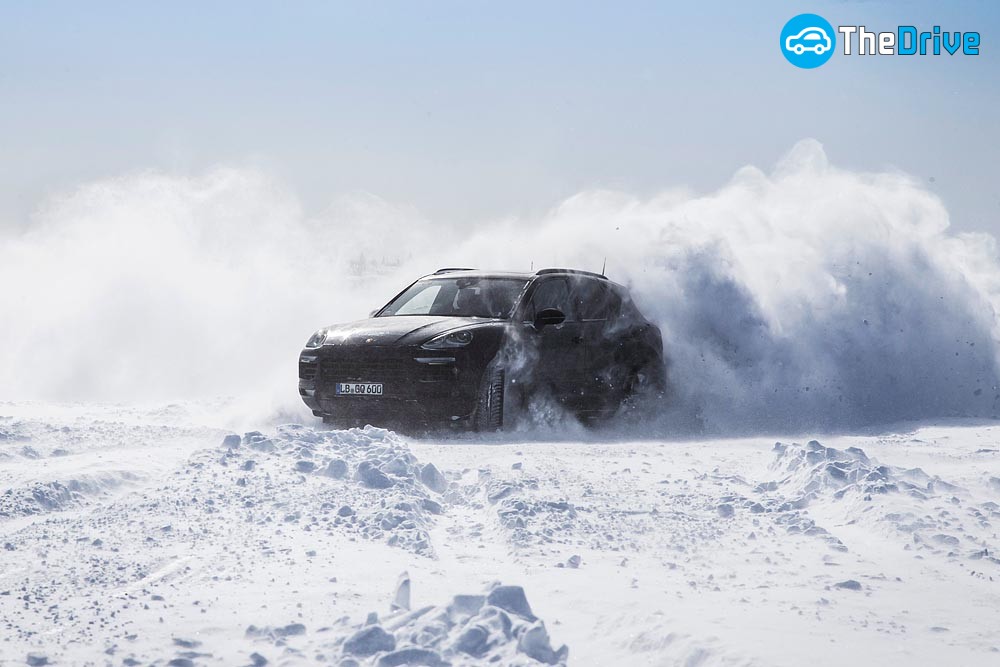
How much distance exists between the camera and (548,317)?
9.03m

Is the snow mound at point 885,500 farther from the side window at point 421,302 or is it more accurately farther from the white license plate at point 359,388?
the side window at point 421,302

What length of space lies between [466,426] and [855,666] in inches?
217

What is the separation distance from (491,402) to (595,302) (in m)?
1.85

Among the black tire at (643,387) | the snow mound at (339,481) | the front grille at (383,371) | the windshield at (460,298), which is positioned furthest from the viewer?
the black tire at (643,387)

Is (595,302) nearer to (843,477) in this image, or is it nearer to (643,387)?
(643,387)

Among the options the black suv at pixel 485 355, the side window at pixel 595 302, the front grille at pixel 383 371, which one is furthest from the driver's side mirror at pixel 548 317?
the front grille at pixel 383 371

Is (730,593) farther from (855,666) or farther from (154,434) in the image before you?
(154,434)

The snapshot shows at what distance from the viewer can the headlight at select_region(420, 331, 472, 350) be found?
849cm

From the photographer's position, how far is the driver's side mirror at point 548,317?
9.03 meters

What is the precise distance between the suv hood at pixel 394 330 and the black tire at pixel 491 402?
1.67ft

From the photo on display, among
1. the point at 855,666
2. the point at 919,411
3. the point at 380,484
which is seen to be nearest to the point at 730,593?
the point at 855,666

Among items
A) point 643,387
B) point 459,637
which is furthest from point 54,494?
point 643,387


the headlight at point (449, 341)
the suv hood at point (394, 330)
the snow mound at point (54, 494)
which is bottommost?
the snow mound at point (54, 494)

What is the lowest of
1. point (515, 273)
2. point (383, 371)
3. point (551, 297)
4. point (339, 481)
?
point (339, 481)
